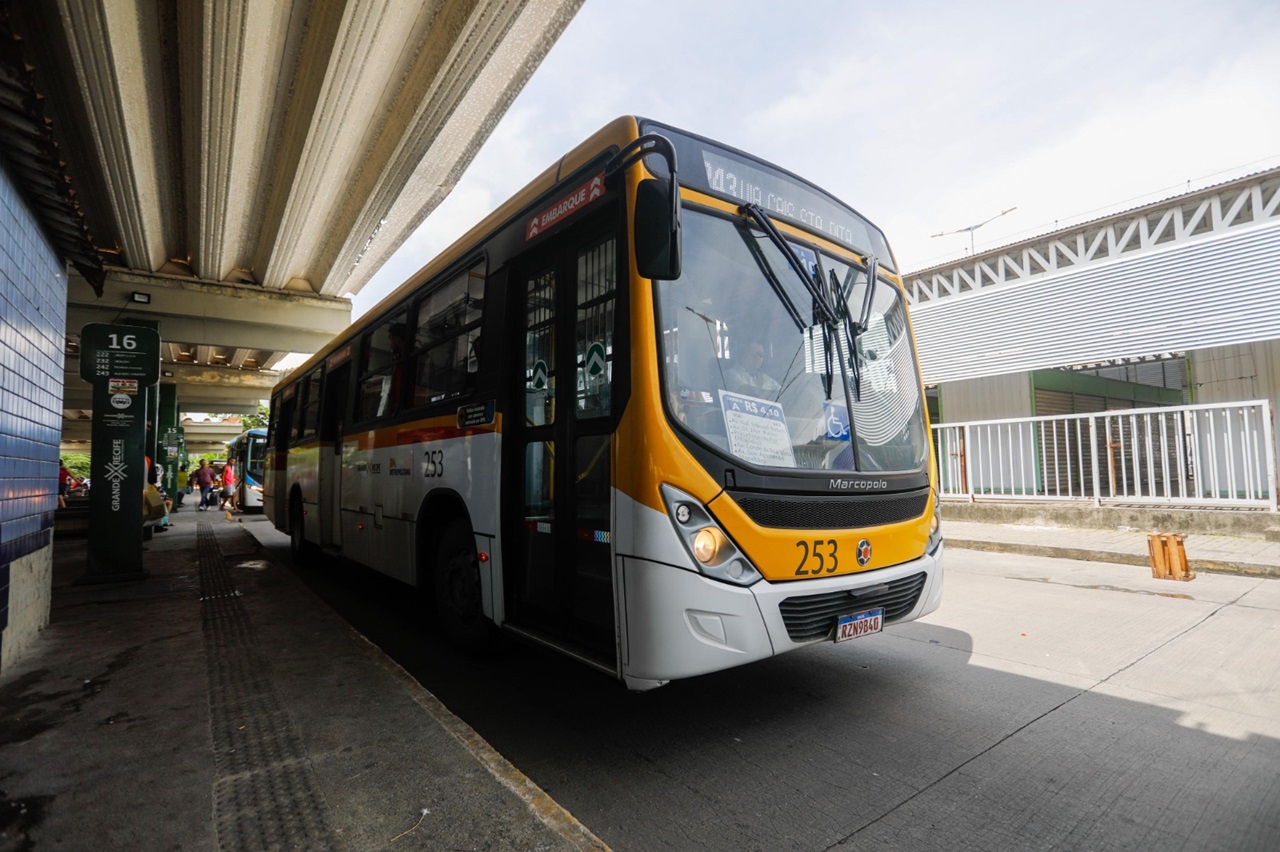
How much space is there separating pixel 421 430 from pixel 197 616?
290 cm

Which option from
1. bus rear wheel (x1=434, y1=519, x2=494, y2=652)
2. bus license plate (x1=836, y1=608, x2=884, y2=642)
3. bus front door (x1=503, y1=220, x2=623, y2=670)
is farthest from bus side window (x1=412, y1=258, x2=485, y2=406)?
bus license plate (x1=836, y1=608, x2=884, y2=642)

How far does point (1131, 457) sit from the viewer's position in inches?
400

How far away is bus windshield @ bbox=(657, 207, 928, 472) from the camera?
3232 mm

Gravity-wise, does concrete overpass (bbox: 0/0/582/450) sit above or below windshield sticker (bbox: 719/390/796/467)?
above

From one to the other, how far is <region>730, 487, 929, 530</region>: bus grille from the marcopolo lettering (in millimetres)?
46

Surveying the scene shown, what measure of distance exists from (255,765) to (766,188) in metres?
3.87

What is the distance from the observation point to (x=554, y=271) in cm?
402

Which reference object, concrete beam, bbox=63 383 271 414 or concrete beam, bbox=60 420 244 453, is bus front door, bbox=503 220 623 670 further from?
concrete beam, bbox=60 420 244 453

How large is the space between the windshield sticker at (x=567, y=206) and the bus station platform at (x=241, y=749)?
9.14 feet

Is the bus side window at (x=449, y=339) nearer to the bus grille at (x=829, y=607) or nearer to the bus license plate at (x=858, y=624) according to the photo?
the bus grille at (x=829, y=607)

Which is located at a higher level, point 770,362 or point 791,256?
point 791,256

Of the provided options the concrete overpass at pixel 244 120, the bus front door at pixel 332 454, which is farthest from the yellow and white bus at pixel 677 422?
the bus front door at pixel 332 454

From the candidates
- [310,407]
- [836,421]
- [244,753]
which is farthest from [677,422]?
[310,407]

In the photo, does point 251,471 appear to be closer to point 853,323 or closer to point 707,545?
point 853,323
